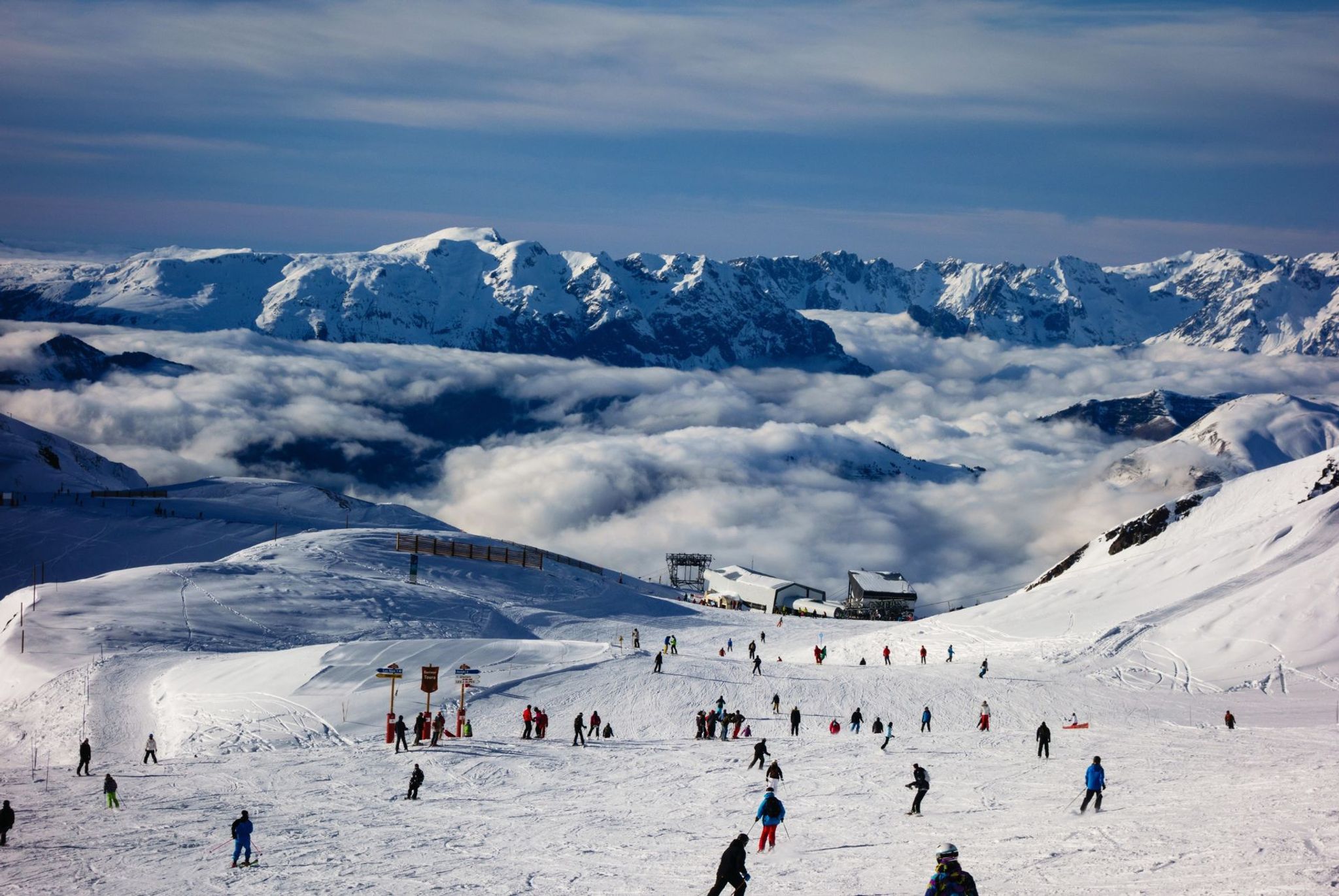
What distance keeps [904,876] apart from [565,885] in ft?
23.0

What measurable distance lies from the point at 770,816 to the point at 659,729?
2265cm

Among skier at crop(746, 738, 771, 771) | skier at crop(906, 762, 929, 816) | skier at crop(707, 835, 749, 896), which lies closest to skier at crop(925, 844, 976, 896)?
skier at crop(707, 835, 749, 896)

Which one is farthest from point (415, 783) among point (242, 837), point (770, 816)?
point (770, 816)

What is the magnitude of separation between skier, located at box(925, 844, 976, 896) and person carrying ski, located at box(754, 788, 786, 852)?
8.90 metres

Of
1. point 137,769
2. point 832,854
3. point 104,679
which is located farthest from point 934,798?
point 104,679

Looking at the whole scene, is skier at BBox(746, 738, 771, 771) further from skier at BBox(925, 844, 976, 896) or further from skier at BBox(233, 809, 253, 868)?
skier at BBox(925, 844, 976, 896)

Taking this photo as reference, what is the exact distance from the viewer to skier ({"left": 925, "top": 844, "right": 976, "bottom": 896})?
17.8m

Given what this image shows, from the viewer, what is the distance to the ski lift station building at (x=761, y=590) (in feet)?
532

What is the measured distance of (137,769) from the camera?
1633 inches

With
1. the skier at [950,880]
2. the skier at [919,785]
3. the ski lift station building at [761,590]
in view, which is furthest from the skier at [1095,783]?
the ski lift station building at [761,590]

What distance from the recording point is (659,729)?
4938 cm

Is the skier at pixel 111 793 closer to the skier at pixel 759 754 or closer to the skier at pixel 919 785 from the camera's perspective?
the skier at pixel 759 754

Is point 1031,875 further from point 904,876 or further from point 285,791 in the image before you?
point 285,791

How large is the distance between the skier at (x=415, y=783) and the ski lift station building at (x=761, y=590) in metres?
119
